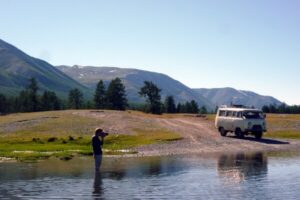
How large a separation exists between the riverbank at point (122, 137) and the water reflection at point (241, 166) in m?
6.25

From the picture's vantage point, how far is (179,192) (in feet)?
69.4

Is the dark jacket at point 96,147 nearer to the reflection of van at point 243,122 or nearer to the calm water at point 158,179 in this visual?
the calm water at point 158,179

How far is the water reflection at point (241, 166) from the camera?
85.2ft

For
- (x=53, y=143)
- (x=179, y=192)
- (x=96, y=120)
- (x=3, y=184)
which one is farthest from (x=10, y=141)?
(x=179, y=192)

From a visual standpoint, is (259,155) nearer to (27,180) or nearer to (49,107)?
(27,180)

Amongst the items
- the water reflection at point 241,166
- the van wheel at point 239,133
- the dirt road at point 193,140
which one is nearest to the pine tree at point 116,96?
the dirt road at point 193,140

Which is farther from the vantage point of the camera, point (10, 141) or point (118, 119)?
point (118, 119)

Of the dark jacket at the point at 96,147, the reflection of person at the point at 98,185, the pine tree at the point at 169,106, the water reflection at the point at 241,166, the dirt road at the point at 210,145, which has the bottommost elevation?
the reflection of person at the point at 98,185

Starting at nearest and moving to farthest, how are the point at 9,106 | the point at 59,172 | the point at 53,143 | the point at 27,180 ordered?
1. the point at 27,180
2. the point at 59,172
3. the point at 53,143
4. the point at 9,106

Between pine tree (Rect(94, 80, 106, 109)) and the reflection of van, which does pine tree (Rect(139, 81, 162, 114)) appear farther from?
the reflection of van

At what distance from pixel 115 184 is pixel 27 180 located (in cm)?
494

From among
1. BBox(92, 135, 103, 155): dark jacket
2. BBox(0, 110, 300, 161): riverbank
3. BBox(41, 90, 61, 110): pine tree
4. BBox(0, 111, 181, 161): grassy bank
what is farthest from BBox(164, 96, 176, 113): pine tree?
BBox(92, 135, 103, 155): dark jacket

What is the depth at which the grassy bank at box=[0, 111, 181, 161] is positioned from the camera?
1702 inches

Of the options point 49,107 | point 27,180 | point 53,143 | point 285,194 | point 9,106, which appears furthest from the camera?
point 9,106
